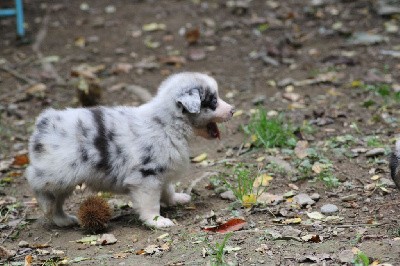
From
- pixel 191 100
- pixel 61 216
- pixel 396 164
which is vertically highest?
pixel 191 100

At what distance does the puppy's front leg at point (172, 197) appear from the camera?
596 cm

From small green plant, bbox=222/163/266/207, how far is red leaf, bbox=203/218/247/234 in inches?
15.1

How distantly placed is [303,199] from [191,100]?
124 cm

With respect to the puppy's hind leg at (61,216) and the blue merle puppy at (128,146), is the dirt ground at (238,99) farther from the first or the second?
the blue merle puppy at (128,146)

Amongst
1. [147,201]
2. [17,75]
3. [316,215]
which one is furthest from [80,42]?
[316,215]

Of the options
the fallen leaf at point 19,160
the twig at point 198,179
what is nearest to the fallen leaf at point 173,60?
the fallen leaf at point 19,160

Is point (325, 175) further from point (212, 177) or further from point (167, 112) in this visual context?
point (167, 112)

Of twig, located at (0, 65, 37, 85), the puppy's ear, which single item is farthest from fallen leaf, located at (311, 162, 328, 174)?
twig, located at (0, 65, 37, 85)

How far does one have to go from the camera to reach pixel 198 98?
5.57 metres

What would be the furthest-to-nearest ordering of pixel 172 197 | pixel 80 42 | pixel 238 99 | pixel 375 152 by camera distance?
1. pixel 80 42
2. pixel 238 99
3. pixel 375 152
4. pixel 172 197

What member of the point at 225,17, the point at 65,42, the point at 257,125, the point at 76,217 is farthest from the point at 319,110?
the point at 65,42

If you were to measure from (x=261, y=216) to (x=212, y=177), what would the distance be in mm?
1106

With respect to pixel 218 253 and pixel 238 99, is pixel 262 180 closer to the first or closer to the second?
pixel 218 253

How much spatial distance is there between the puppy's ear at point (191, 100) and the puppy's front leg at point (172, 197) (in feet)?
2.56
